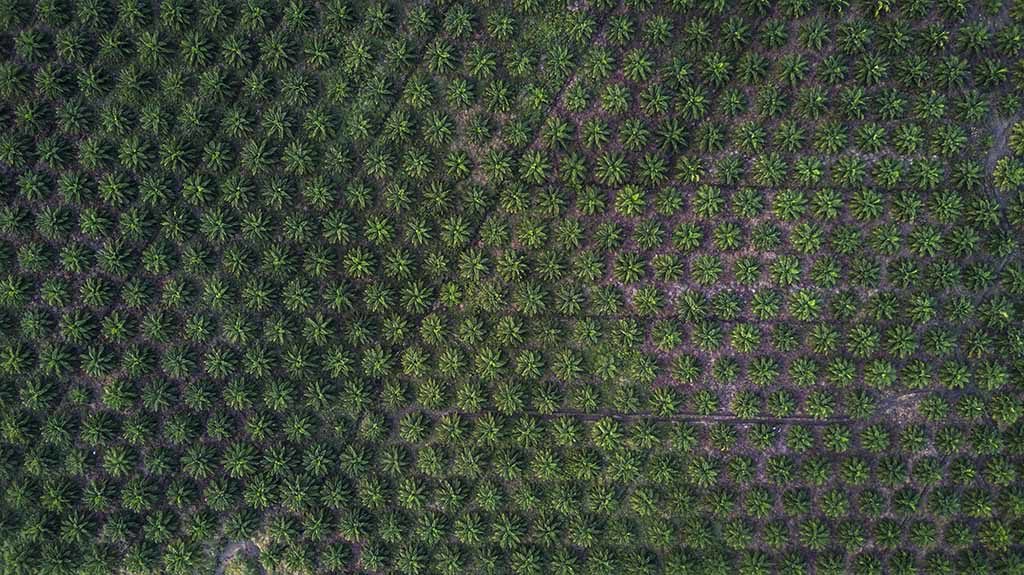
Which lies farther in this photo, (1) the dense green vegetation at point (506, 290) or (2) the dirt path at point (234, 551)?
(2) the dirt path at point (234, 551)

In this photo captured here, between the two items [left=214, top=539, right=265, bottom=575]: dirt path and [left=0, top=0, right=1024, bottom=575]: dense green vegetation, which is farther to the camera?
[left=214, top=539, right=265, bottom=575]: dirt path

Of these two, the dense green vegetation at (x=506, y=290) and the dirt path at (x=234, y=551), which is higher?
the dense green vegetation at (x=506, y=290)

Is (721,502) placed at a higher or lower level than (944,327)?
lower

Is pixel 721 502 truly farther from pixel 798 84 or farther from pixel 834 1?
pixel 834 1

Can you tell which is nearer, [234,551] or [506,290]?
[506,290]

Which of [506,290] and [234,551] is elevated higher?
[506,290]

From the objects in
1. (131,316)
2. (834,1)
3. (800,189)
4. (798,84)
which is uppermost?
(834,1)

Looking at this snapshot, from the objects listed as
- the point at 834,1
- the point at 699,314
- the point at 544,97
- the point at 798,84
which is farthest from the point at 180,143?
the point at 834,1

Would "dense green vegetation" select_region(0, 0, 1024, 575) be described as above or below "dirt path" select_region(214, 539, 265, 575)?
above
